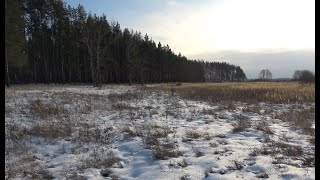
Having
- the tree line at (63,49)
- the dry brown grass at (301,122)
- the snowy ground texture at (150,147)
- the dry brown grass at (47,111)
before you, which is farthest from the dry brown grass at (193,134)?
the tree line at (63,49)

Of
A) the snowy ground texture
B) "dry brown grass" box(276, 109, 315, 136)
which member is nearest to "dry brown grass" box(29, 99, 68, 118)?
the snowy ground texture

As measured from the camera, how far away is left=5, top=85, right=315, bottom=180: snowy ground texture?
6945mm

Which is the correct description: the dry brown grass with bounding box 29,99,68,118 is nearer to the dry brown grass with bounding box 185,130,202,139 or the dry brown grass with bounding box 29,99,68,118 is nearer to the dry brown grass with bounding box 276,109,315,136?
the dry brown grass with bounding box 185,130,202,139

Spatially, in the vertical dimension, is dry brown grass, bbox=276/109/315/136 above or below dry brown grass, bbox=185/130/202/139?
below

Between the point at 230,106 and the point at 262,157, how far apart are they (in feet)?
32.0

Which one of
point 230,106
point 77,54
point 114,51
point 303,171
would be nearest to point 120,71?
point 114,51

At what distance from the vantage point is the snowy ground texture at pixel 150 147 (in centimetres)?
695

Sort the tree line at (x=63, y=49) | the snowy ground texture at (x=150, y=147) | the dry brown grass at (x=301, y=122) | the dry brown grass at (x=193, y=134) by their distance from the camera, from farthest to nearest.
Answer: the tree line at (x=63, y=49) → the dry brown grass at (x=301, y=122) → the dry brown grass at (x=193, y=134) → the snowy ground texture at (x=150, y=147)

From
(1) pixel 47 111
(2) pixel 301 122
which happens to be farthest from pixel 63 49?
(2) pixel 301 122

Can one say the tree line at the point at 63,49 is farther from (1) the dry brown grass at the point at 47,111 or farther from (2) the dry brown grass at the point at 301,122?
(2) the dry brown grass at the point at 301,122

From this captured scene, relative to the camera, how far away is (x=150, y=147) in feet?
28.5

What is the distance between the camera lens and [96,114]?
1369 cm

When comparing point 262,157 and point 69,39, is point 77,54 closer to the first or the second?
point 69,39

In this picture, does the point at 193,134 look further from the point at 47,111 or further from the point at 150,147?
the point at 47,111
